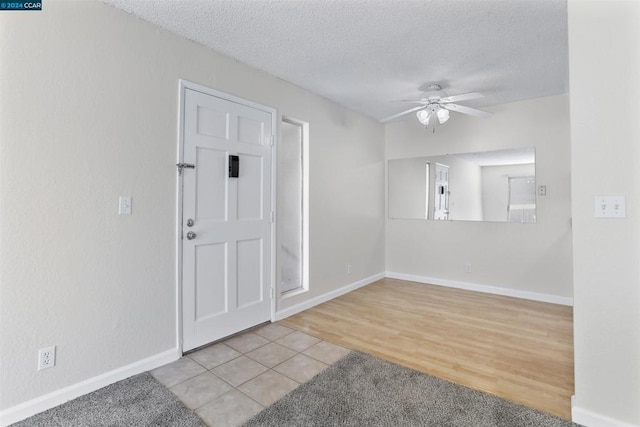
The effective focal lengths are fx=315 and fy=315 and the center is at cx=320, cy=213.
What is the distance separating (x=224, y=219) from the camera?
109 inches

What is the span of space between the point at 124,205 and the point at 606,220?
112 inches

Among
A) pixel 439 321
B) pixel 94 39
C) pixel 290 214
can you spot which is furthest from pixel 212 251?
pixel 439 321

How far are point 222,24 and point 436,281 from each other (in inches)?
162

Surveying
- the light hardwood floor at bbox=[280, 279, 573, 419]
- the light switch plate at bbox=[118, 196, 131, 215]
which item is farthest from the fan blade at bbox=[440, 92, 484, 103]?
the light switch plate at bbox=[118, 196, 131, 215]

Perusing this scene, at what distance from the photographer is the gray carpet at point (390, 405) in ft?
5.59

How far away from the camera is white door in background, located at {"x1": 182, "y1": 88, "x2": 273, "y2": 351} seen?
2.52m

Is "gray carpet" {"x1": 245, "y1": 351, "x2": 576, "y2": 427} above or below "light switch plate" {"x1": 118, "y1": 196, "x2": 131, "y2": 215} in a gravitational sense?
below

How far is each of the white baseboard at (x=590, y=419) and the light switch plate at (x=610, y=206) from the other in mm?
1024

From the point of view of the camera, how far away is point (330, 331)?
2.96m

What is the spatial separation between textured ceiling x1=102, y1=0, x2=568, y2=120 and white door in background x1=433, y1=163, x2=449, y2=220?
4.12 ft

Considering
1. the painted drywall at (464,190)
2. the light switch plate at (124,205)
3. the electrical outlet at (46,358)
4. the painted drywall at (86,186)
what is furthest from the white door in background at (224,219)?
the painted drywall at (464,190)

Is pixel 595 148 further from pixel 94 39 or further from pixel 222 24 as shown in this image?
pixel 94 39

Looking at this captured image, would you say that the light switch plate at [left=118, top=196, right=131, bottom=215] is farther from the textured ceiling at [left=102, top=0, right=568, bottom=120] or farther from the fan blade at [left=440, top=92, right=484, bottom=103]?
the fan blade at [left=440, top=92, right=484, bottom=103]

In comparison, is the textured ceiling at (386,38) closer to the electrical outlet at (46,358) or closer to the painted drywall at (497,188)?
the painted drywall at (497,188)
